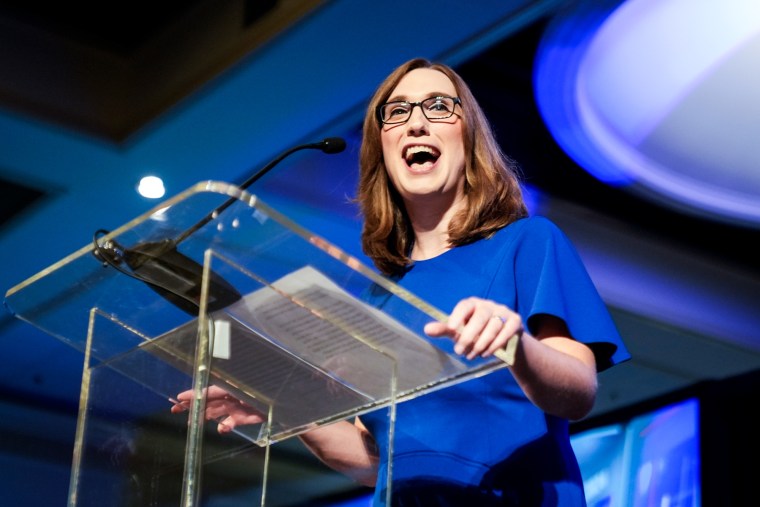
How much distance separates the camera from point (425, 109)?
6.36ft

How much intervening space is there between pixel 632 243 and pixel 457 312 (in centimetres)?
422

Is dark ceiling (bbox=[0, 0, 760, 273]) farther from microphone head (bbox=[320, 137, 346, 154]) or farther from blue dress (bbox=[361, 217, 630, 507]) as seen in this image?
blue dress (bbox=[361, 217, 630, 507])

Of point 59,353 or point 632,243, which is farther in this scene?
point 59,353

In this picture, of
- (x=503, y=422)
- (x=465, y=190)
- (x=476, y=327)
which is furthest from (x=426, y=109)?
(x=476, y=327)

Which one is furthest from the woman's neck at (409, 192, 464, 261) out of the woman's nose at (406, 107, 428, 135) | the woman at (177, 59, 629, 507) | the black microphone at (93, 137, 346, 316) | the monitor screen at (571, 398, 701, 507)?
the monitor screen at (571, 398, 701, 507)

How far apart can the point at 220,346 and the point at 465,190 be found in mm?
665

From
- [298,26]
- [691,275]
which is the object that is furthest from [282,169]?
[691,275]

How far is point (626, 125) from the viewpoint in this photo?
4.36m

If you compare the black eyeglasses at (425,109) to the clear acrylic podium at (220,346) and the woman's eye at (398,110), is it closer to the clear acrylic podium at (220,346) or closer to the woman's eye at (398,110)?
the woman's eye at (398,110)

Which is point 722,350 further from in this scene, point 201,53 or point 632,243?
point 201,53

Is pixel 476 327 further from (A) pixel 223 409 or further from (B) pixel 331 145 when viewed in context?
(B) pixel 331 145

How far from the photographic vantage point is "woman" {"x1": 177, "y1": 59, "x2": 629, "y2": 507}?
57.2 inches

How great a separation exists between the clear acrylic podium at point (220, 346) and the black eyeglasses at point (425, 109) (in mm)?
611

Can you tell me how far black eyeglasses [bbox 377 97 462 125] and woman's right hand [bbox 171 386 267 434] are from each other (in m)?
0.66
